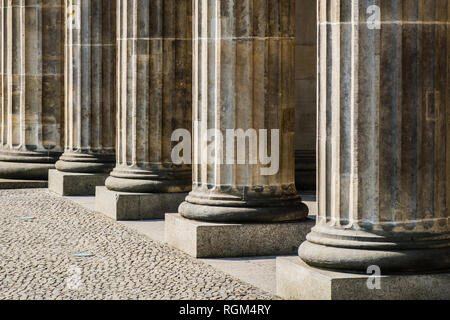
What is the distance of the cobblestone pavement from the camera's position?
10.2 metres

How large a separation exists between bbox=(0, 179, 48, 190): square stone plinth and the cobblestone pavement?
4979 mm

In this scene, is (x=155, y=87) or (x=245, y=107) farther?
(x=155, y=87)

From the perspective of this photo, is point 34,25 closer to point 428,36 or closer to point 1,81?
point 1,81

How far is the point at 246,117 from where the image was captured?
12.4m

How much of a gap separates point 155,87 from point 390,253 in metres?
7.80

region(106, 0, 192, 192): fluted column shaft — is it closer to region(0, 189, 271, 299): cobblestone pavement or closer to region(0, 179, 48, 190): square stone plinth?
region(0, 189, 271, 299): cobblestone pavement

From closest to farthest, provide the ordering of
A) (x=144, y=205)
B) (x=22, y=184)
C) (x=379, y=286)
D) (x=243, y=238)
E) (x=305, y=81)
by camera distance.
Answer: (x=379, y=286) < (x=243, y=238) < (x=144, y=205) < (x=305, y=81) < (x=22, y=184)

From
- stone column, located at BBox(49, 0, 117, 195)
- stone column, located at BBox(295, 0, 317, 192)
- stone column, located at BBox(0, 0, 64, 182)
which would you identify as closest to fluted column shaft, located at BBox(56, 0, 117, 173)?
stone column, located at BBox(49, 0, 117, 195)

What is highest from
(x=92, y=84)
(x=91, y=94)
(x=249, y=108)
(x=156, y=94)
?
(x=92, y=84)

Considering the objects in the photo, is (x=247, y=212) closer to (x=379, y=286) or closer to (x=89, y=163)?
(x=379, y=286)

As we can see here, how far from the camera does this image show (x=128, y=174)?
1617 cm

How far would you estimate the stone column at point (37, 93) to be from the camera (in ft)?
71.5

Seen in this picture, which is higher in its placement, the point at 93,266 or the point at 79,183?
the point at 79,183

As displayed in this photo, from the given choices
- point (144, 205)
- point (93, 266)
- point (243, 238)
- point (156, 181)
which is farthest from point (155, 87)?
point (93, 266)
